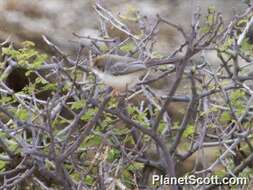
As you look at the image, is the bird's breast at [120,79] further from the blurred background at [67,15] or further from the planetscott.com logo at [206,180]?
the blurred background at [67,15]

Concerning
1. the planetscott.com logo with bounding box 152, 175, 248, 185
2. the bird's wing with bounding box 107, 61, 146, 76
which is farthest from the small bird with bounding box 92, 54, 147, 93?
the planetscott.com logo with bounding box 152, 175, 248, 185

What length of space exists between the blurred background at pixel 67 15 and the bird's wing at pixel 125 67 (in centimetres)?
286

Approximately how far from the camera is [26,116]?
375 cm

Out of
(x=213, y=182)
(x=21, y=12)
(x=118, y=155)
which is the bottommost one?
(x=213, y=182)

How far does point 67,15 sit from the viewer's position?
6602 mm

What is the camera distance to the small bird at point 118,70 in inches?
126

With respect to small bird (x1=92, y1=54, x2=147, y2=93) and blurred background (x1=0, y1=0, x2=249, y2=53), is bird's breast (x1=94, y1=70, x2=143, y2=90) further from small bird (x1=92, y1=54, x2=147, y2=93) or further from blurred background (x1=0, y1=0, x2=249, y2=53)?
blurred background (x1=0, y1=0, x2=249, y2=53)

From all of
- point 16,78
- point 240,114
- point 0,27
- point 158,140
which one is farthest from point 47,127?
point 0,27

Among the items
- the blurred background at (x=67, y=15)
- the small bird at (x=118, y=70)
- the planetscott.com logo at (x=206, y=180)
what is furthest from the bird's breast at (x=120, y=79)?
the blurred background at (x=67, y=15)

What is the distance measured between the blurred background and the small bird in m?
2.81

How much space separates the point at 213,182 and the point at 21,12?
4.32 meters

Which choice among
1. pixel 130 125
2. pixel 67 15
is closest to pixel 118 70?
pixel 130 125

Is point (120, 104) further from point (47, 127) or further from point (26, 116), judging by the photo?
point (26, 116)

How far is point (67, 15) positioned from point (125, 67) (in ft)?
11.7
